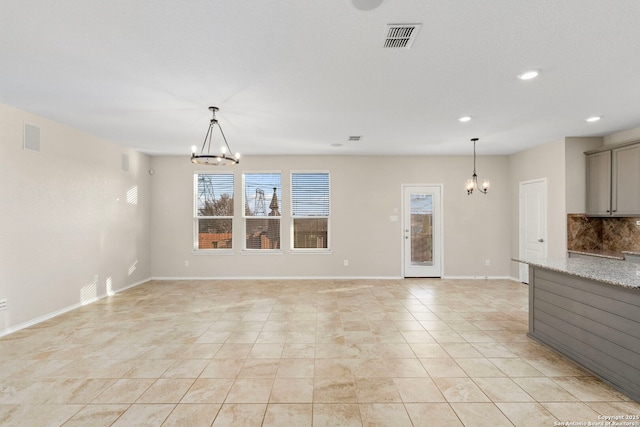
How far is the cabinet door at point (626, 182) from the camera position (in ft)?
13.7

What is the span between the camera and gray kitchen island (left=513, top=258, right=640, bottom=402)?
7.20ft

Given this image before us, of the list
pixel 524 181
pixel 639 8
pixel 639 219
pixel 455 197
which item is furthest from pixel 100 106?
pixel 639 219

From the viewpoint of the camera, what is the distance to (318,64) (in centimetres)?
256

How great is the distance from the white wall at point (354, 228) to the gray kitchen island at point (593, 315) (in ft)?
10.6

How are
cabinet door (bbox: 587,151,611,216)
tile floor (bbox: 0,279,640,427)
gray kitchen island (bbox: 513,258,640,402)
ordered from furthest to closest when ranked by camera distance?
cabinet door (bbox: 587,151,611,216) < gray kitchen island (bbox: 513,258,640,402) < tile floor (bbox: 0,279,640,427)

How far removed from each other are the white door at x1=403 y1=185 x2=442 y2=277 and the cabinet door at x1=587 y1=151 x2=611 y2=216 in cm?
242

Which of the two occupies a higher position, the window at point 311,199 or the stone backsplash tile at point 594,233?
the window at point 311,199

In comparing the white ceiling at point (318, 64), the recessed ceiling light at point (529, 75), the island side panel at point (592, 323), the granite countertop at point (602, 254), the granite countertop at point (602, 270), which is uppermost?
the white ceiling at point (318, 64)

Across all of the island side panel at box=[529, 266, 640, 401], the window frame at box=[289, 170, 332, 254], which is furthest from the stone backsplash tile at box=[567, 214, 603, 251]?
the window frame at box=[289, 170, 332, 254]

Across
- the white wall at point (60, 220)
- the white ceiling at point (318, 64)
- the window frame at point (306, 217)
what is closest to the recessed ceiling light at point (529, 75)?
the white ceiling at point (318, 64)

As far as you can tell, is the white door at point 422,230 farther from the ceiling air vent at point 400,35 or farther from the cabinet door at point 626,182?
the ceiling air vent at point 400,35

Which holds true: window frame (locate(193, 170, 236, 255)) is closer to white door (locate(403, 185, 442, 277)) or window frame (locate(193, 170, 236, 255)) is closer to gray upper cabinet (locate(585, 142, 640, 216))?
white door (locate(403, 185, 442, 277))

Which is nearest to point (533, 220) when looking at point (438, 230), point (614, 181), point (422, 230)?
point (614, 181)

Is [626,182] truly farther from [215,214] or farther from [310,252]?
[215,214]
